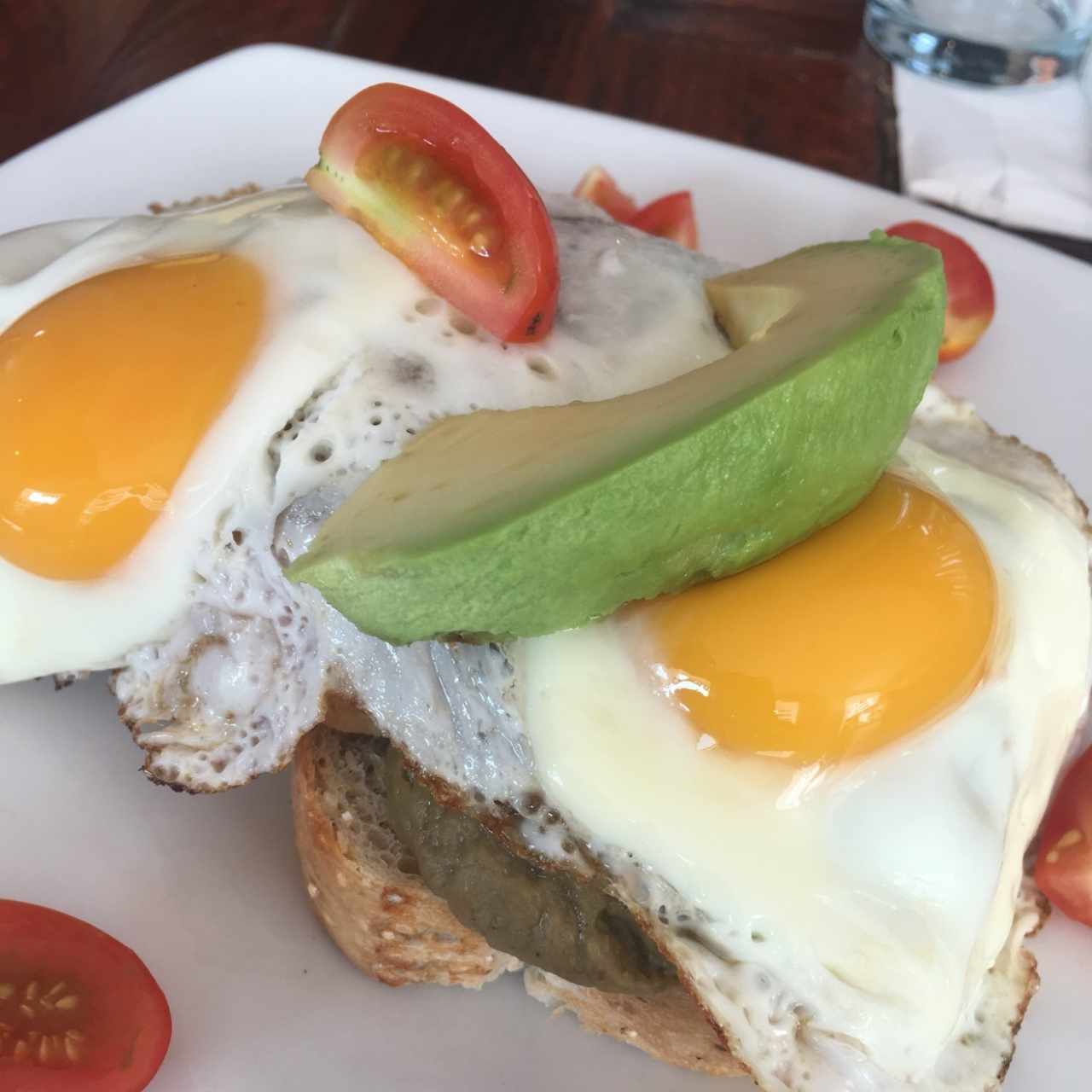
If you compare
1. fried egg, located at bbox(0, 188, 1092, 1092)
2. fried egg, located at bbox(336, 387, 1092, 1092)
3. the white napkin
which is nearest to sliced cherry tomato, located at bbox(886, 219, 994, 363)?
the white napkin

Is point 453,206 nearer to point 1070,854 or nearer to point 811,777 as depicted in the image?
point 811,777

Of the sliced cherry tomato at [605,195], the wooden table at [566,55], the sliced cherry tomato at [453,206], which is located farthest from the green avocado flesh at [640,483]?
the wooden table at [566,55]

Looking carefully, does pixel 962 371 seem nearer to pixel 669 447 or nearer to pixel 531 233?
pixel 531 233

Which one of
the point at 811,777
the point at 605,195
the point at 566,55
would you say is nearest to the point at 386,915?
the point at 811,777

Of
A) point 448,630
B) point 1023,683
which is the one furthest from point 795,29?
point 448,630

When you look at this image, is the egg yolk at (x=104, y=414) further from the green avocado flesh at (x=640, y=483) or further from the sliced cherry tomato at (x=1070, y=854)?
the sliced cherry tomato at (x=1070, y=854)
